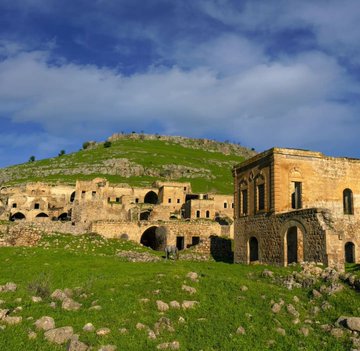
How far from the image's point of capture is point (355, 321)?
12.5 m

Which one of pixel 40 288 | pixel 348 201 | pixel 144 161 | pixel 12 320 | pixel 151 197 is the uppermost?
pixel 144 161

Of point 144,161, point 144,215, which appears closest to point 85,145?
point 144,161

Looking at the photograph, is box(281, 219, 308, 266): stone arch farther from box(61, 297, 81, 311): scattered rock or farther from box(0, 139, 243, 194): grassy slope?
box(0, 139, 243, 194): grassy slope

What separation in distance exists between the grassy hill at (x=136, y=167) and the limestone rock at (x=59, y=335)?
3206 inches

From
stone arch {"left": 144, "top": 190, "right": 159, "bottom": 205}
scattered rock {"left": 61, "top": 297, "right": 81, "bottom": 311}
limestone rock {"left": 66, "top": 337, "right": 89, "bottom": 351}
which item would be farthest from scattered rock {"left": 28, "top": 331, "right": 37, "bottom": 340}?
stone arch {"left": 144, "top": 190, "right": 159, "bottom": 205}

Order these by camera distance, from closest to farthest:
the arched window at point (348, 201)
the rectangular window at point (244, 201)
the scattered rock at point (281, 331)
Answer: the scattered rock at point (281, 331) < the arched window at point (348, 201) < the rectangular window at point (244, 201)

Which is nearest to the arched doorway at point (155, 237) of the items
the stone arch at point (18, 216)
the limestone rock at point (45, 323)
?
the limestone rock at point (45, 323)

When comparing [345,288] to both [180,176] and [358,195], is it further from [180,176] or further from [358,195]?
[180,176]

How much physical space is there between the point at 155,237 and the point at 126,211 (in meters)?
13.2

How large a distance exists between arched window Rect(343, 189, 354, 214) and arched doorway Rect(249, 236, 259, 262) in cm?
742

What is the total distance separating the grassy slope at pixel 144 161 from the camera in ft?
338

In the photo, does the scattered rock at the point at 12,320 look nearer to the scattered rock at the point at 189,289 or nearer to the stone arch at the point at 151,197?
Answer: the scattered rock at the point at 189,289

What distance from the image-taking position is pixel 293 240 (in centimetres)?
2648

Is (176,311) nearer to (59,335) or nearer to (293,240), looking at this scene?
(59,335)
